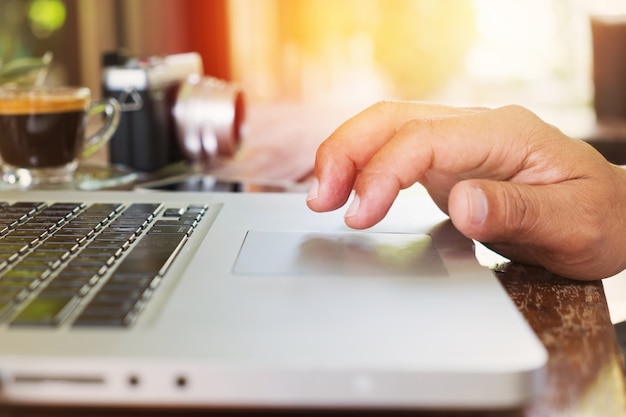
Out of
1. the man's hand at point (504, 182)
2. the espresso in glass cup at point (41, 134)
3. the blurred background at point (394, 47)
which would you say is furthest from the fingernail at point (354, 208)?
the blurred background at point (394, 47)

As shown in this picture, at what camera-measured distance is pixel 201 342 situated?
0.29m

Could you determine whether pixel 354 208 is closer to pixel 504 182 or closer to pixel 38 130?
pixel 504 182

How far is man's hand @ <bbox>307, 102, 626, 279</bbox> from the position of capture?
1.39 feet

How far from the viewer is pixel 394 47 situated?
3.44m

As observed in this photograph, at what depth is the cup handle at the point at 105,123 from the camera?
812 millimetres

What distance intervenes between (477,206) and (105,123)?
0.53 metres

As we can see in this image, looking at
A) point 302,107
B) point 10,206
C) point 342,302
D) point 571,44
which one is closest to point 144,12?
point 302,107

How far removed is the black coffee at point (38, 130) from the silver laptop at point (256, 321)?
298 mm

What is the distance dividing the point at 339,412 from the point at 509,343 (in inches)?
2.7

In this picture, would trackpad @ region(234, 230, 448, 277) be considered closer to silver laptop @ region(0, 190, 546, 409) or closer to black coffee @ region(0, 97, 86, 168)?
silver laptop @ region(0, 190, 546, 409)

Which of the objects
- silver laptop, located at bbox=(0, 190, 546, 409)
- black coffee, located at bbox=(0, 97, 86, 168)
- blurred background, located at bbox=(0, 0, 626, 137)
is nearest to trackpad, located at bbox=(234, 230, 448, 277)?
silver laptop, located at bbox=(0, 190, 546, 409)

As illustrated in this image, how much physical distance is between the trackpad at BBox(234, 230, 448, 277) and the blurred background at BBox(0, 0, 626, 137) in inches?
116

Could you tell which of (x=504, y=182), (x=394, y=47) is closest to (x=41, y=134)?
(x=504, y=182)

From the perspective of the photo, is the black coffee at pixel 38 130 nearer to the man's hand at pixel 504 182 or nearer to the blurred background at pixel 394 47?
the man's hand at pixel 504 182
